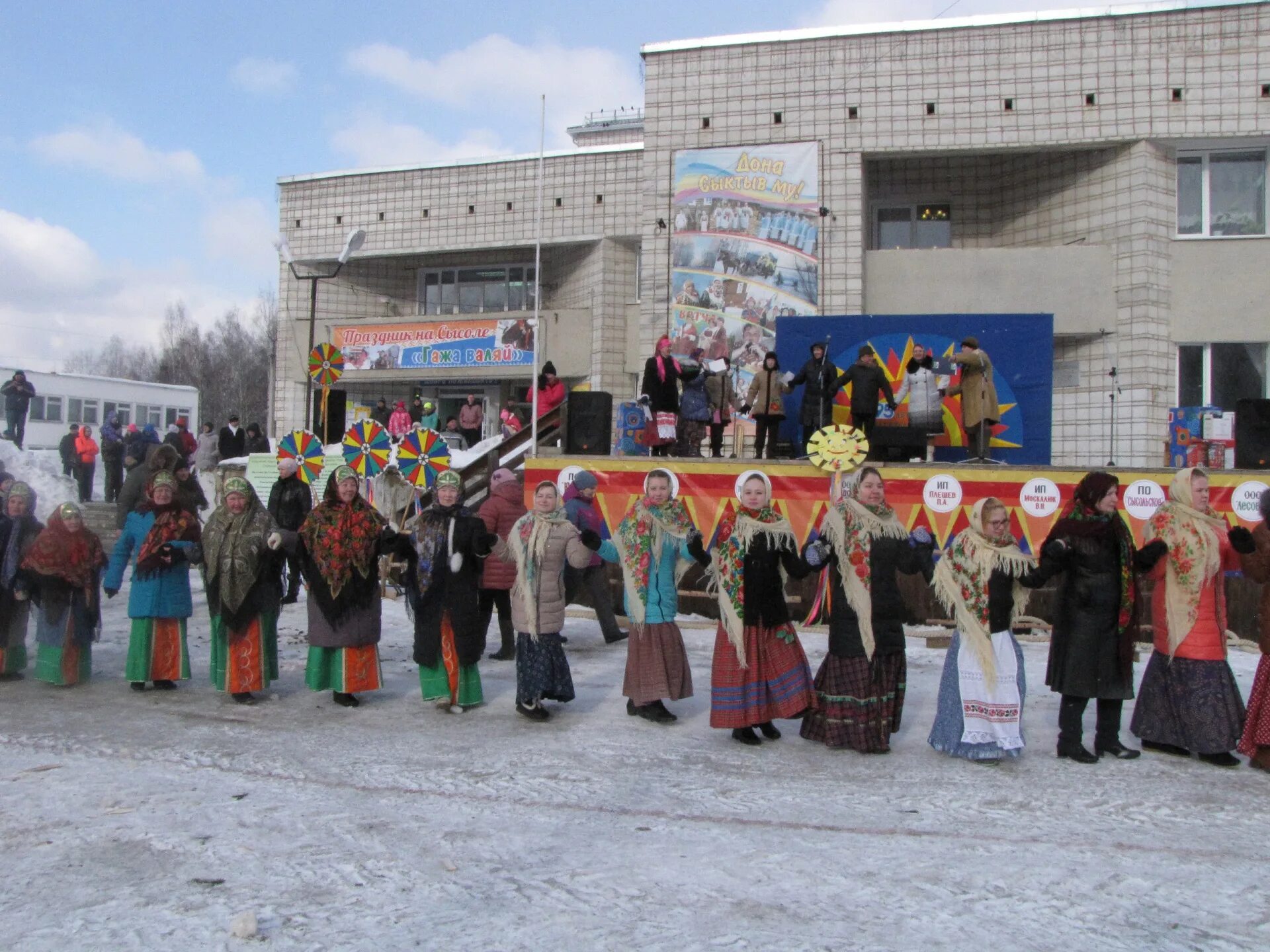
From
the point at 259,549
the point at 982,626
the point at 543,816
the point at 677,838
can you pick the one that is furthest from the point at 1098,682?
the point at 259,549

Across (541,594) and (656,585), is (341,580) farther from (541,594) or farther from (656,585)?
(656,585)

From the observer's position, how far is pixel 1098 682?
19.4 ft

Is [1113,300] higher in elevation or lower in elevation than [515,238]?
lower

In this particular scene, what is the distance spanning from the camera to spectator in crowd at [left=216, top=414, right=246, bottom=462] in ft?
58.1

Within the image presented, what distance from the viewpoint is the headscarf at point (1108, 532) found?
591cm

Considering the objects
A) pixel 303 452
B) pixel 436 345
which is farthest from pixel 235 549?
pixel 436 345

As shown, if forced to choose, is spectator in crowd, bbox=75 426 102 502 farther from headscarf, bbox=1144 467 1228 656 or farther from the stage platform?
headscarf, bbox=1144 467 1228 656

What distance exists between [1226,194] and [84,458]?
20.2 metres

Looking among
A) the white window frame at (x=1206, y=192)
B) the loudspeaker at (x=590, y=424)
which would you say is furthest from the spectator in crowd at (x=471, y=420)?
the white window frame at (x=1206, y=192)

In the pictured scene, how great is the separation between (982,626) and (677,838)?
8.03 ft

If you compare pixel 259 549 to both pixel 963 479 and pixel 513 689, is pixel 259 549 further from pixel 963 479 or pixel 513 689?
pixel 963 479

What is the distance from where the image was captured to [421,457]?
34.2 feet

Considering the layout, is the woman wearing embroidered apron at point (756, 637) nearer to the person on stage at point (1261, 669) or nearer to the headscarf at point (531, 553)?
the headscarf at point (531, 553)

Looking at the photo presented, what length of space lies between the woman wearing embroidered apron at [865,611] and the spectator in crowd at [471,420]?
40.2 feet
